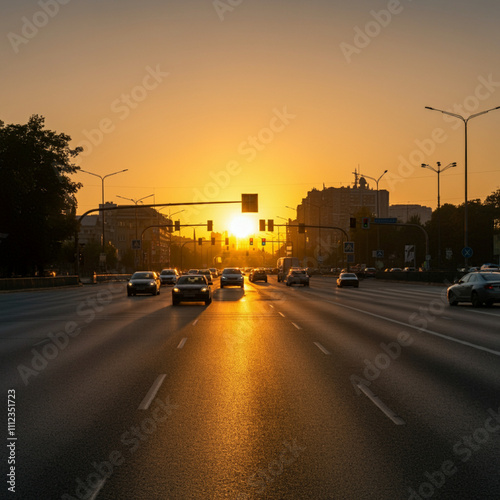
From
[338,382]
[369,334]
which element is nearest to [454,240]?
[369,334]

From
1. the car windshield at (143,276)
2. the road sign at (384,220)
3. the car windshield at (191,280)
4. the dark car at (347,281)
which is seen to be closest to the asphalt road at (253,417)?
the car windshield at (191,280)

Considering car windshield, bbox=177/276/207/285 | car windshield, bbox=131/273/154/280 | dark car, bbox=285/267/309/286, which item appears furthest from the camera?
dark car, bbox=285/267/309/286

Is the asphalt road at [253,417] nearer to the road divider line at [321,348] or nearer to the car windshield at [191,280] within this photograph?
the road divider line at [321,348]

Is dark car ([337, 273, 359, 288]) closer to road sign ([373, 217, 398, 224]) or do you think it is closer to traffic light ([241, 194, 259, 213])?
road sign ([373, 217, 398, 224])

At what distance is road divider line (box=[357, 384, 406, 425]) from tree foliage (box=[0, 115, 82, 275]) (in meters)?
55.1

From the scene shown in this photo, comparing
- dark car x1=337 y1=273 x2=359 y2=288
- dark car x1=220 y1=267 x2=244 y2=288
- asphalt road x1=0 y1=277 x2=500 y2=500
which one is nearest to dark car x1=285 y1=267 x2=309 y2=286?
dark car x1=337 y1=273 x2=359 y2=288

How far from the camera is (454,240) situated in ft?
363

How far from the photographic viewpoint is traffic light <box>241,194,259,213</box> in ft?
134

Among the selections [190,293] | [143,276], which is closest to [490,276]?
[190,293]

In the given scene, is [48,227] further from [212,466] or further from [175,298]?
[212,466]

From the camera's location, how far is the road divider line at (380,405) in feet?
25.0

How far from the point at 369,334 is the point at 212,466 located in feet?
38.8

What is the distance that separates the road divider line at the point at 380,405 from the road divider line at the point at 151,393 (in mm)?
2919

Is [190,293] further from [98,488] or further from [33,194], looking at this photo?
[33,194]
